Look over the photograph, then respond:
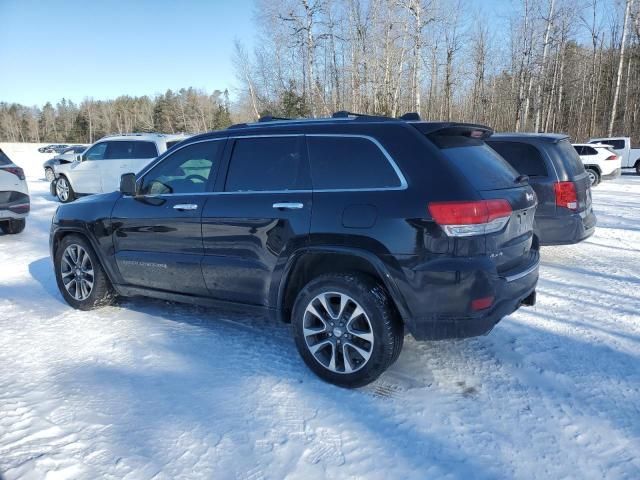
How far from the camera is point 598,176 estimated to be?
18188 millimetres

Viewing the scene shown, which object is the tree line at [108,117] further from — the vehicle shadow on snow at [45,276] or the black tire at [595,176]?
the vehicle shadow on snow at [45,276]

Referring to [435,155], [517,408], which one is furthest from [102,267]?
[517,408]

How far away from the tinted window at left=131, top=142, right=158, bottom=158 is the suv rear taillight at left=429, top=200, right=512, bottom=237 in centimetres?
1097

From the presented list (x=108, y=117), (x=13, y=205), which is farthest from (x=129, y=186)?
(x=108, y=117)

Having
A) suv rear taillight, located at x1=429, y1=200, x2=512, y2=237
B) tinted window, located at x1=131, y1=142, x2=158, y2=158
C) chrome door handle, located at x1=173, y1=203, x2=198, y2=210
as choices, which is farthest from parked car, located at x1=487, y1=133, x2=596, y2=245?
tinted window, located at x1=131, y1=142, x2=158, y2=158

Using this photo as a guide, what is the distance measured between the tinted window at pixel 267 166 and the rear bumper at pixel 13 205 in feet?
21.7

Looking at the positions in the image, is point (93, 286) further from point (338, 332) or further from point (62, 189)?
point (62, 189)

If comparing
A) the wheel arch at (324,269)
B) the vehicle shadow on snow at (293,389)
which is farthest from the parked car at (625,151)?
the wheel arch at (324,269)

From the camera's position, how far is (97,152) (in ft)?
44.9

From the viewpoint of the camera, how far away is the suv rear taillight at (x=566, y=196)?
20.3ft

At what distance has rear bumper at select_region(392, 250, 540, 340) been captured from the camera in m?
2.98

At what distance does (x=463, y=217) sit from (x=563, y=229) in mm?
3937

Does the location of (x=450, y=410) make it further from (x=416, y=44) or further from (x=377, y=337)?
(x=416, y=44)

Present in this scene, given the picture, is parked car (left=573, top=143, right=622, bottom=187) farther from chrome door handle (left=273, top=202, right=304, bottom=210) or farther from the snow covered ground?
chrome door handle (left=273, top=202, right=304, bottom=210)
